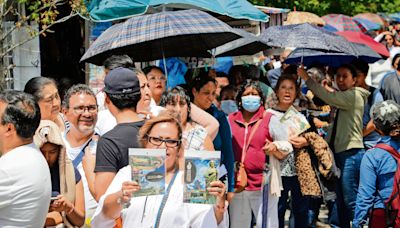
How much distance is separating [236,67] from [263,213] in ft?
10.8

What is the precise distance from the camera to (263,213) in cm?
802

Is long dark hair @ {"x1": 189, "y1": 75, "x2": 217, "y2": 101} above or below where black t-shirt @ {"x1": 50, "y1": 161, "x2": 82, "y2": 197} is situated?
above

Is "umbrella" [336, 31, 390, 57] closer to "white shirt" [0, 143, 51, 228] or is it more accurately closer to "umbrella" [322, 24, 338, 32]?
"umbrella" [322, 24, 338, 32]

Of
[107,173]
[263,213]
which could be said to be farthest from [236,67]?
[107,173]

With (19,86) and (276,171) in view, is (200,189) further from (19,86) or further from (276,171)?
(19,86)

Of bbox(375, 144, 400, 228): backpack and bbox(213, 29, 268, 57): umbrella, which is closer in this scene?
bbox(375, 144, 400, 228): backpack

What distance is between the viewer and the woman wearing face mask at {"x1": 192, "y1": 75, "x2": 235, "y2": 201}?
7.00 metres

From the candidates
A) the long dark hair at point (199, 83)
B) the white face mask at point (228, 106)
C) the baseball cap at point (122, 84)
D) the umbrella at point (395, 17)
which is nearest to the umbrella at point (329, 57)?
the white face mask at point (228, 106)

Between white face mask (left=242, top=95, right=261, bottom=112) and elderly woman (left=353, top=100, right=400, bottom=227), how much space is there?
63.7 inches

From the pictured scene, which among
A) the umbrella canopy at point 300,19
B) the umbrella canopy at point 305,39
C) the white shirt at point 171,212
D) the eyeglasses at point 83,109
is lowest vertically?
the white shirt at point 171,212

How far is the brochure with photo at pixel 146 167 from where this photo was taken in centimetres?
411

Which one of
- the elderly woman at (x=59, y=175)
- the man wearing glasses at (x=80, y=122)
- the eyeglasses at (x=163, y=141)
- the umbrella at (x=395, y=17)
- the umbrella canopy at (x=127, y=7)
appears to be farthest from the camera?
the umbrella at (x=395, y=17)

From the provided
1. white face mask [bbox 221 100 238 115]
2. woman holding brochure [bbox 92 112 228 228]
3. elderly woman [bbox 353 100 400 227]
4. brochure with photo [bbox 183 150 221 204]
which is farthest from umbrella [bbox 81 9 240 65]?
brochure with photo [bbox 183 150 221 204]

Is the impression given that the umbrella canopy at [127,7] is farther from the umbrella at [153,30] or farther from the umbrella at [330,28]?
the umbrella at [330,28]
